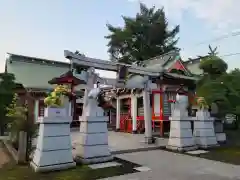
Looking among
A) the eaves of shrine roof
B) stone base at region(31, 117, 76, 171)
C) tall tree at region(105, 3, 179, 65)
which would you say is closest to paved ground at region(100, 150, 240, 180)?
stone base at region(31, 117, 76, 171)

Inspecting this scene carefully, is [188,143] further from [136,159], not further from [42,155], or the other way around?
[42,155]

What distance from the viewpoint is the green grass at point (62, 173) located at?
4582 mm

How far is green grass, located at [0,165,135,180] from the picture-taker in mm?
4582

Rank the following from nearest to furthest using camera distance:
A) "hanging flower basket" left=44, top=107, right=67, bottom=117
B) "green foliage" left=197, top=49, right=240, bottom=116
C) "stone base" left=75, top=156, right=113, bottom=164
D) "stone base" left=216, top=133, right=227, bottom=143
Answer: "hanging flower basket" left=44, top=107, right=67, bottom=117, "stone base" left=75, top=156, right=113, bottom=164, "green foliage" left=197, top=49, right=240, bottom=116, "stone base" left=216, top=133, right=227, bottom=143

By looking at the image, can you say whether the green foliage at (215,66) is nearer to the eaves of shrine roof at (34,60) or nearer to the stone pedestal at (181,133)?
the stone pedestal at (181,133)

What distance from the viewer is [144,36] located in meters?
25.3

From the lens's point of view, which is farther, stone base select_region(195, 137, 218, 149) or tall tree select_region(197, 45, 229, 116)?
tall tree select_region(197, 45, 229, 116)

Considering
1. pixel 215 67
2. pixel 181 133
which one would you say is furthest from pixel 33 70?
pixel 181 133

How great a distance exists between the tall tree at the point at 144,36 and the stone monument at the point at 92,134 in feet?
61.7

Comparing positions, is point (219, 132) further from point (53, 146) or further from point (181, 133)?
point (53, 146)

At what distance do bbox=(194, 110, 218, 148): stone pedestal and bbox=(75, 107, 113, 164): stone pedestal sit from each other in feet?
13.5

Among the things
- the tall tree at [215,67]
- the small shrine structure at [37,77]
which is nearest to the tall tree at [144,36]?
the small shrine structure at [37,77]

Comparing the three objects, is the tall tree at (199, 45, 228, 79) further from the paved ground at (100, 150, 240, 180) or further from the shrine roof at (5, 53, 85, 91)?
the shrine roof at (5, 53, 85, 91)

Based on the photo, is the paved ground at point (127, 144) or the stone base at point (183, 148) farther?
the paved ground at point (127, 144)
